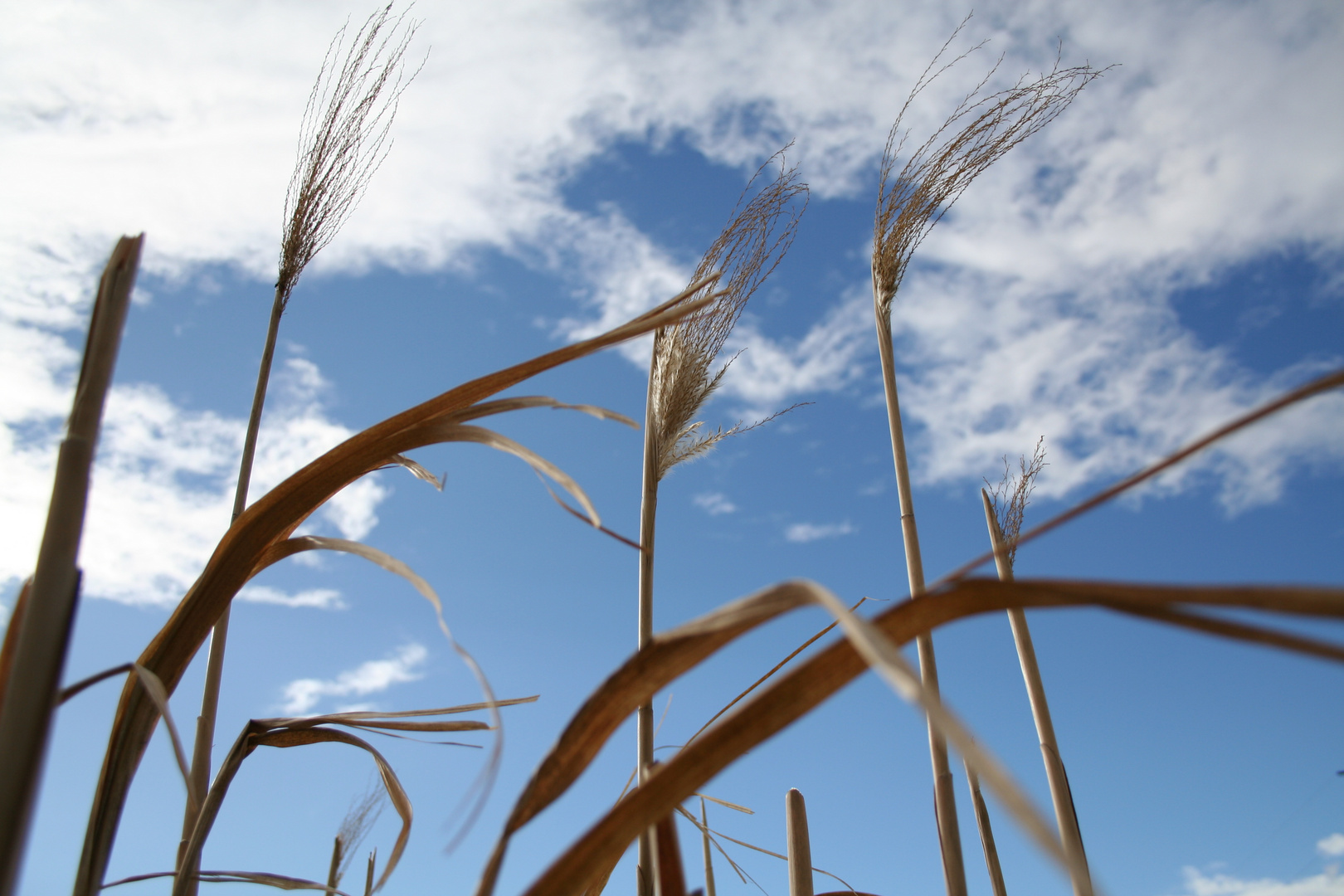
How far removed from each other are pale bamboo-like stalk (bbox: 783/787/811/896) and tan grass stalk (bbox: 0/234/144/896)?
1.08m

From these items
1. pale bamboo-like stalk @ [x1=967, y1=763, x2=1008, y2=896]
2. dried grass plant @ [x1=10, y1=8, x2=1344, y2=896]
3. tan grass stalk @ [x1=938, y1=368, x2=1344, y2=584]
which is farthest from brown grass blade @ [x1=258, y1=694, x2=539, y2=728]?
pale bamboo-like stalk @ [x1=967, y1=763, x2=1008, y2=896]

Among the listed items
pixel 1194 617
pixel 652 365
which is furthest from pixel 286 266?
pixel 1194 617

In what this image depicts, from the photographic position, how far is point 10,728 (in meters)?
0.40

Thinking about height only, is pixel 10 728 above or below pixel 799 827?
below

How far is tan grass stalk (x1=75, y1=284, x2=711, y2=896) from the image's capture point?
64 cm

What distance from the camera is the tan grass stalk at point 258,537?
638 millimetres

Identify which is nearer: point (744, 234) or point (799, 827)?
point (799, 827)

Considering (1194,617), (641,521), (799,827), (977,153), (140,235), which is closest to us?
(1194,617)

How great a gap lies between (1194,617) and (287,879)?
0.87 meters

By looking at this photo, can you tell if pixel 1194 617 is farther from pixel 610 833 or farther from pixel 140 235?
pixel 140 235

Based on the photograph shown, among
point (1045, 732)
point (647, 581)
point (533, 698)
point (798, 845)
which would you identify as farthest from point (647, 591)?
point (1045, 732)

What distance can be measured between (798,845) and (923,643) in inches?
36.0

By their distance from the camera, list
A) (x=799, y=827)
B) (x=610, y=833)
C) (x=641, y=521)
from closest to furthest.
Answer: (x=610, y=833)
(x=799, y=827)
(x=641, y=521)

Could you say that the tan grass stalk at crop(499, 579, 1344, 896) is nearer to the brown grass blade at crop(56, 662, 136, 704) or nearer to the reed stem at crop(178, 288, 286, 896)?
the brown grass blade at crop(56, 662, 136, 704)
